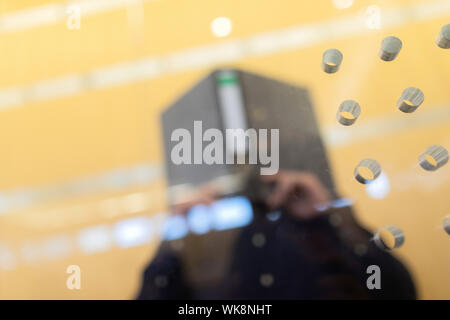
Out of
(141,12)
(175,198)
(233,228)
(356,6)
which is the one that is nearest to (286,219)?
(233,228)

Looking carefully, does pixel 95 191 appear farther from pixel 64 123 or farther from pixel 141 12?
pixel 141 12

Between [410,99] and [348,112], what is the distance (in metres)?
0.07

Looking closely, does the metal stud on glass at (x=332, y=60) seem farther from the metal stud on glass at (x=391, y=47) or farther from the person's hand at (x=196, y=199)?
the person's hand at (x=196, y=199)

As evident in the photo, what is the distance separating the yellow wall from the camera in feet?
1.60

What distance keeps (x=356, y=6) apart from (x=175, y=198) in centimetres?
44

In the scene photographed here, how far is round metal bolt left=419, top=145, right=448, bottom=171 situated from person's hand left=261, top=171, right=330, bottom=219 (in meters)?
0.14

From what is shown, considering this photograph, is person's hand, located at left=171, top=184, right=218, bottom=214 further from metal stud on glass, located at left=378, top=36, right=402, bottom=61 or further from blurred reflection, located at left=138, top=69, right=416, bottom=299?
metal stud on glass, located at left=378, top=36, right=402, bottom=61

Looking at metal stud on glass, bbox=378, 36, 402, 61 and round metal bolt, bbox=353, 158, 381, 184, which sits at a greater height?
metal stud on glass, bbox=378, 36, 402, 61

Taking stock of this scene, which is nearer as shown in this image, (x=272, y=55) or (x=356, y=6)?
(x=356, y=6)

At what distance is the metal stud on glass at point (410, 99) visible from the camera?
1.40ft

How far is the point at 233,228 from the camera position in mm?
603

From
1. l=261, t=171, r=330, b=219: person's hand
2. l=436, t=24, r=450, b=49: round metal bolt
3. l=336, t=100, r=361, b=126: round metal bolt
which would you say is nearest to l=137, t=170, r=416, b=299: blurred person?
l=261, t=171, r=330, b=219: person's hand

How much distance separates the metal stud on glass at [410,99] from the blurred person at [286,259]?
158 millimetres
